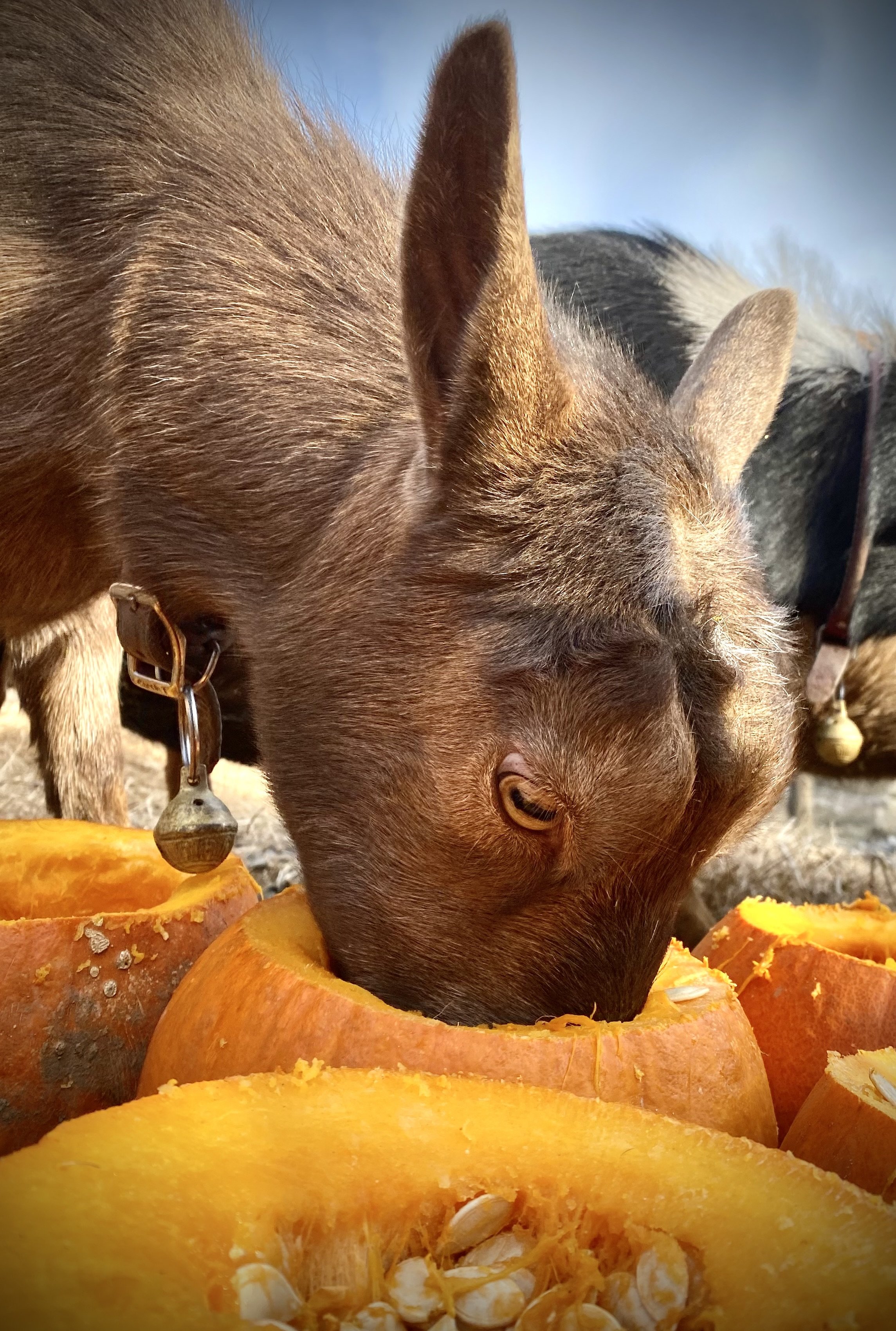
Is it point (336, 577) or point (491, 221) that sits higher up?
point (491, 221)

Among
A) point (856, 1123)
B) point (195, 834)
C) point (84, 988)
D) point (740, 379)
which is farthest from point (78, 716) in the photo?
point (856, 1123)

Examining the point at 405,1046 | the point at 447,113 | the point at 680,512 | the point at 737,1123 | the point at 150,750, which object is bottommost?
the point at 150,750

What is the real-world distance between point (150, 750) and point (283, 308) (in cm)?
391

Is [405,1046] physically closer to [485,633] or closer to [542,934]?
[542,934]

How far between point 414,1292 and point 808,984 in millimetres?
913

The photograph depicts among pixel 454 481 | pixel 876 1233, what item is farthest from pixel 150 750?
pixel 876 1233

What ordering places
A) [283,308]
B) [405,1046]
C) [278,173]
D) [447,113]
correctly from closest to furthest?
1. [405,1046]
2. [447,113]
3. [283,308]
4. [278,173]

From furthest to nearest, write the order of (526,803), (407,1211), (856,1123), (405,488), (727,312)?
1. (727,312)
2. (405,488)
3. (526,803)
4. (856,1123)
5. (407,1211)

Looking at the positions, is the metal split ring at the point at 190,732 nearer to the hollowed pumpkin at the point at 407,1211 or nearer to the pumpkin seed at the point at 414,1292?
the hollowed pumpkin at the point at 407,1211

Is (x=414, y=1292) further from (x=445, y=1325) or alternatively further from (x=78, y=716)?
(x=78, y=716)

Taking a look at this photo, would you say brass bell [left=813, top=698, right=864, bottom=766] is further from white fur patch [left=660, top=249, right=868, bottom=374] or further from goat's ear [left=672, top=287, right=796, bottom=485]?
goat's ear [left=672, top=287, right=796, bottom=485]

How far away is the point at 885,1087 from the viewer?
3.67ft

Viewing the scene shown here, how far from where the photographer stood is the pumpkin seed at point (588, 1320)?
0.77 m

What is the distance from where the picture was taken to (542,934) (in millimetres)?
1384
